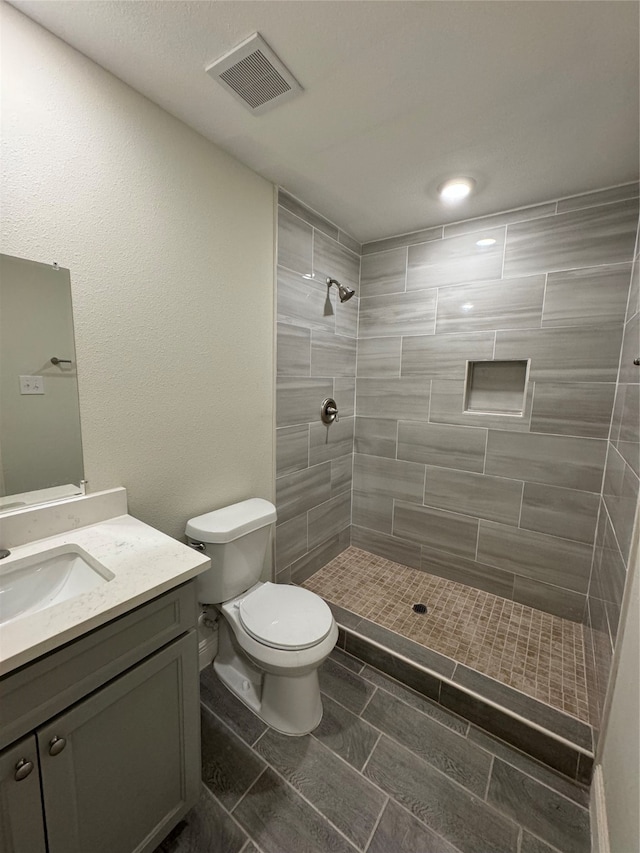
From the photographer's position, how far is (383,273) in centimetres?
239

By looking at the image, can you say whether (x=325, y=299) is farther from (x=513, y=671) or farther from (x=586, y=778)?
(x=586, y=778)

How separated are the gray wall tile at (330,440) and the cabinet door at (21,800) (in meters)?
1.68

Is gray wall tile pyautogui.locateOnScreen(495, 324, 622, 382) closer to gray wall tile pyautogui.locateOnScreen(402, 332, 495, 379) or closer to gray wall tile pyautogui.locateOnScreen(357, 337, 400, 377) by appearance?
gray wall tile pyautogui.locateOnScreen(402, 332, 495, 379)

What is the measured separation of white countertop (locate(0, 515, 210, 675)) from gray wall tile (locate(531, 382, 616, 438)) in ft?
6.19

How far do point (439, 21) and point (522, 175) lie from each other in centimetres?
92

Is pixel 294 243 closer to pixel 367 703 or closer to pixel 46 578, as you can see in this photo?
pixel 46 578

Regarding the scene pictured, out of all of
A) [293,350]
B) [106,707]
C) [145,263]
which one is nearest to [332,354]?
[293,350]

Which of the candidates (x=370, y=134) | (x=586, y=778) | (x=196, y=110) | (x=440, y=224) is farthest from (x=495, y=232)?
(x=586, y=778)

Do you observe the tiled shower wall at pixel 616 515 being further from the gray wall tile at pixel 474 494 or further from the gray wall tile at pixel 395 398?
the gray wall tile at pixel 395 398

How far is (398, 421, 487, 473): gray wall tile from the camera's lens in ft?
7.07

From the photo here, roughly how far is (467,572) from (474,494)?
20.6 inches

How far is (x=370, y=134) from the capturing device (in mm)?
1396

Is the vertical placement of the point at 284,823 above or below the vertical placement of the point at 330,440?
below

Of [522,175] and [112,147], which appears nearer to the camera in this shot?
[112,147]
